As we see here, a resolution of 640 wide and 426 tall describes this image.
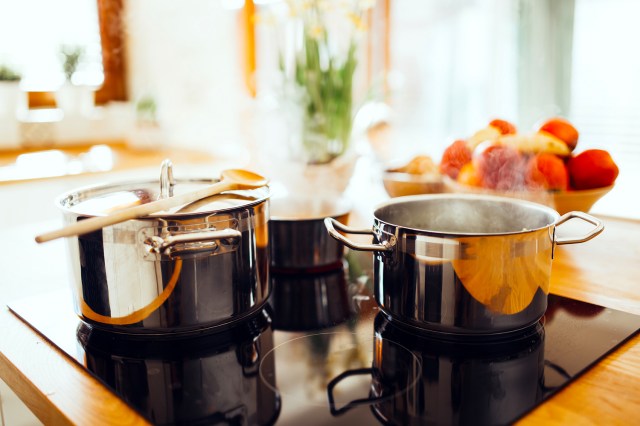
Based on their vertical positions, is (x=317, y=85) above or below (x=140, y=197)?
above

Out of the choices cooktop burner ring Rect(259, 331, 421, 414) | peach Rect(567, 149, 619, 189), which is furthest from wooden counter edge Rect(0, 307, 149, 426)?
peach Rect(567, 149, 619, 189)

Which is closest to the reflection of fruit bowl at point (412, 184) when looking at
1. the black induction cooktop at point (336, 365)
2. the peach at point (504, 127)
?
the peach at point (504, 127)

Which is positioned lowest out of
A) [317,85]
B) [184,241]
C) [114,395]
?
[114,395]

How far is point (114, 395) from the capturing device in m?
0.47

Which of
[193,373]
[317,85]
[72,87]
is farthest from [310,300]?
[72,87]

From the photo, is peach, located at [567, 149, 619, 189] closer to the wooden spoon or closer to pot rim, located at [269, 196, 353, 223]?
pot rim, located at [269, 196, 353, 223]

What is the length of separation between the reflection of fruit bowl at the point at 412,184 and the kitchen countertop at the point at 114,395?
25 cm

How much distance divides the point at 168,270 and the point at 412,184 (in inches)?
24.0

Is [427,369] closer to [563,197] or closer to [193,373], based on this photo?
[193,373]

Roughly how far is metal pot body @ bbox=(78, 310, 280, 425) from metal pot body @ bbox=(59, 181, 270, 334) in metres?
0.02

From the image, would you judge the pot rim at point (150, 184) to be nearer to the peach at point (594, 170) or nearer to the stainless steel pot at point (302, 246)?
the stainless steel pot at point (302, 246)

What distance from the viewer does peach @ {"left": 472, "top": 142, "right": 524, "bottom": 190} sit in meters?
0.87

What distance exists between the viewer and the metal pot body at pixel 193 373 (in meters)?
0.44

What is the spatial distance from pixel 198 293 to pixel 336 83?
3.41 feet
